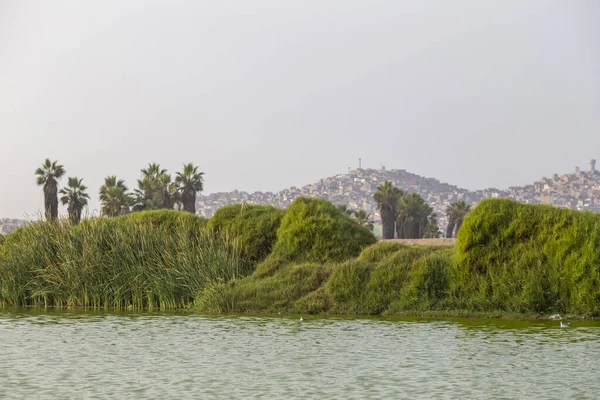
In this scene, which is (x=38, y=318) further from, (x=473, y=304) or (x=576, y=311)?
(x=576, y=311)

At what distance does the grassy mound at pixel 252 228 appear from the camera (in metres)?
26.7

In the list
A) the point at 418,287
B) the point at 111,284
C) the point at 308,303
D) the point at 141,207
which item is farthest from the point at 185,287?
the point at 141,207

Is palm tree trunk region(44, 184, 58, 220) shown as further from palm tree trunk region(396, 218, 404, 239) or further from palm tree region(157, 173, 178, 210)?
palm tree trunk region(396, 218, 404, 239)

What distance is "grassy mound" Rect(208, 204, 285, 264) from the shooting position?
2670 centimetres

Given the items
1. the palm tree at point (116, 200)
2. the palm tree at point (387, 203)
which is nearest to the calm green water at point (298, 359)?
the palm tree at point (116, 200)

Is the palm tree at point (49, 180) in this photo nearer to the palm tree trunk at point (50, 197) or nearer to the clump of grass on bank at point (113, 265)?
the palm tree trunk at point (50, 197)

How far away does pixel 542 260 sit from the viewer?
68.3 ft

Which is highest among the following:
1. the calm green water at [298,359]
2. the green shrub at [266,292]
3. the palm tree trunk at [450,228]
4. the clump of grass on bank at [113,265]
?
the palm tree trunk at [450,228]

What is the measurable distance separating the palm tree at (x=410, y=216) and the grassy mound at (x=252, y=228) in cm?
5506

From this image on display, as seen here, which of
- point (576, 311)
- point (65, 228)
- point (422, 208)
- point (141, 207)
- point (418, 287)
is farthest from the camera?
point (422, 208)

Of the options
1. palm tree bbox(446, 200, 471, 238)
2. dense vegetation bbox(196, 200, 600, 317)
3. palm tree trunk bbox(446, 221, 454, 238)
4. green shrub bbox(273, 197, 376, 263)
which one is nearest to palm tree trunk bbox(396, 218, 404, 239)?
palm tree bbox(446, 200, 471, 238)

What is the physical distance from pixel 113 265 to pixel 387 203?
57590 mm

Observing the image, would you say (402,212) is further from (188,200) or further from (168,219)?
(168,219)

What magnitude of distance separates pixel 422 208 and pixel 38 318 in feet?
210
